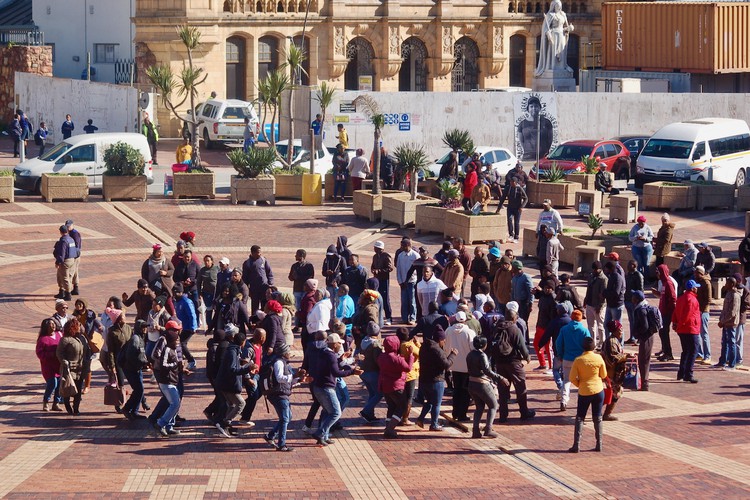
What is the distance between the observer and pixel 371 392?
1739cm

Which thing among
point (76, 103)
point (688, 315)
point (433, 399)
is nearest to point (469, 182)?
point (688, 315)

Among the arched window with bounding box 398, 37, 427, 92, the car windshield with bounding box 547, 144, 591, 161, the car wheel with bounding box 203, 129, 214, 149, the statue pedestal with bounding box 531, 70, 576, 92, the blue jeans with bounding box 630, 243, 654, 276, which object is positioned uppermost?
the arched window with bounding box 398, 37, 427, 92

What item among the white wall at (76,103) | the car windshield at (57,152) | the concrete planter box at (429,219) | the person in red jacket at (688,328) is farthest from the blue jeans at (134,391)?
the white wall at (76,103)

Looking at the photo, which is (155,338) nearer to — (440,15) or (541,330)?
(541,330)

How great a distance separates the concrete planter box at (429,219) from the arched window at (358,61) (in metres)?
26.3

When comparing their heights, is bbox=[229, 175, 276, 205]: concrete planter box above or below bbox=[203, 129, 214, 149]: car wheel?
below

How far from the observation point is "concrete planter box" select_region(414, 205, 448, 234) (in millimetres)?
31109

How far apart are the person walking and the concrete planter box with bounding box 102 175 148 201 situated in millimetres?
20140

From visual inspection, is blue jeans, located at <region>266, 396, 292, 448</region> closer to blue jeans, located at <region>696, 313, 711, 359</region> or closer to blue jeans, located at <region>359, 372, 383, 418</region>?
blue jeans, located at <region>359, 372, 383, 418</region>

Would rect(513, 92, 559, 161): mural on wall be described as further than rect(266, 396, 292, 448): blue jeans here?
Yes

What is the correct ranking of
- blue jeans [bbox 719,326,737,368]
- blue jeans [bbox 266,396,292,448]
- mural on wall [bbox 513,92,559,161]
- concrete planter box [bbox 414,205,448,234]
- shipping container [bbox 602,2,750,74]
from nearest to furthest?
blue jeans [bbox 266,396,292,448]
blue jeans [bbox 719,326,737,368]
concrete planter box [bbox 414,205,448,234]
mural on wall [bbox 513,92,559,161]
shipping container [bbox 602,2,750,74]

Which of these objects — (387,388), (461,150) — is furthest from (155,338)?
(461,150)

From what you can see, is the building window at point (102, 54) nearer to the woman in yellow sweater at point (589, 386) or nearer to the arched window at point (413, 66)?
the arched window at point (413, 66)

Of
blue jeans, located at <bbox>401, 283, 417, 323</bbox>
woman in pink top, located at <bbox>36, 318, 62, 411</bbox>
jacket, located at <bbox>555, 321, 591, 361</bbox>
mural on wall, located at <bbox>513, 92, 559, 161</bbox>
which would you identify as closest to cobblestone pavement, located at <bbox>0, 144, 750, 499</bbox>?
woman in pink top, located at <bbox>36, 318, 62, 411</bbox>
